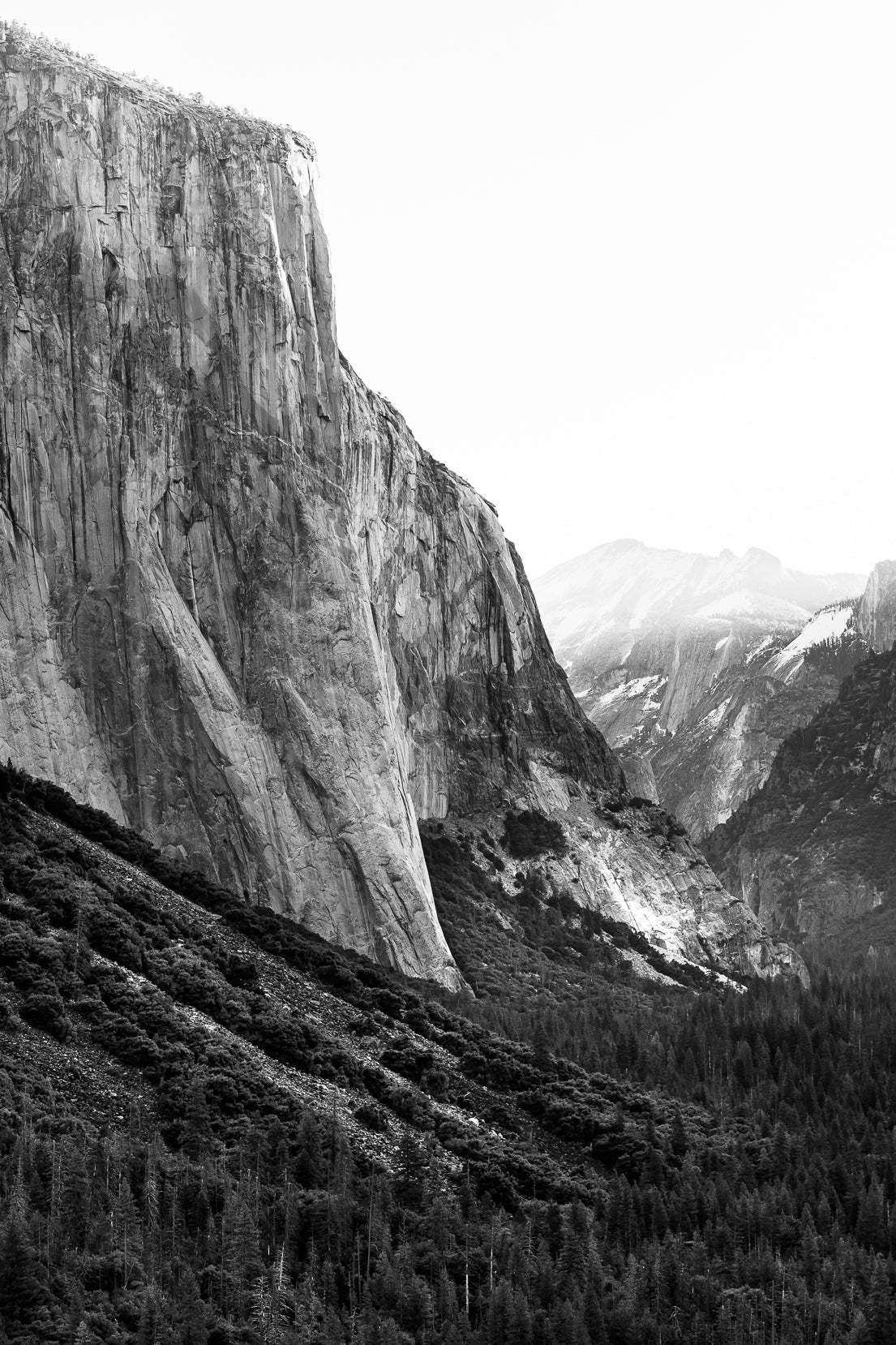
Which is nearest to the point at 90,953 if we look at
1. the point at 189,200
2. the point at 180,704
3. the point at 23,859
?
the point at 23,859

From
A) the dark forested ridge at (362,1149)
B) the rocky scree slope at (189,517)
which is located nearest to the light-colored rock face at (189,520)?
the rocky scree slope at (189,517)

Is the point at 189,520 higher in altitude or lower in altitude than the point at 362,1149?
higher

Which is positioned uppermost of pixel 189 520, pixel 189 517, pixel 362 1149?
pixel 189 517

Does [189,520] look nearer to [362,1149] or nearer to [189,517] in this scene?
[189,517]

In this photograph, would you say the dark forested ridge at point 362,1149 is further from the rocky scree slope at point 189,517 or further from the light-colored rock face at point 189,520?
the rocky scree slope at point 189,517

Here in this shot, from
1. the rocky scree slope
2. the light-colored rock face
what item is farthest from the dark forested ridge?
the rocky scree slope

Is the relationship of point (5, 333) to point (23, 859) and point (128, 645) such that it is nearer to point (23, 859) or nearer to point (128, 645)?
point (128, 645)

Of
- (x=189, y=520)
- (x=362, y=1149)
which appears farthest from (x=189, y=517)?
(x=362, y=1149)
